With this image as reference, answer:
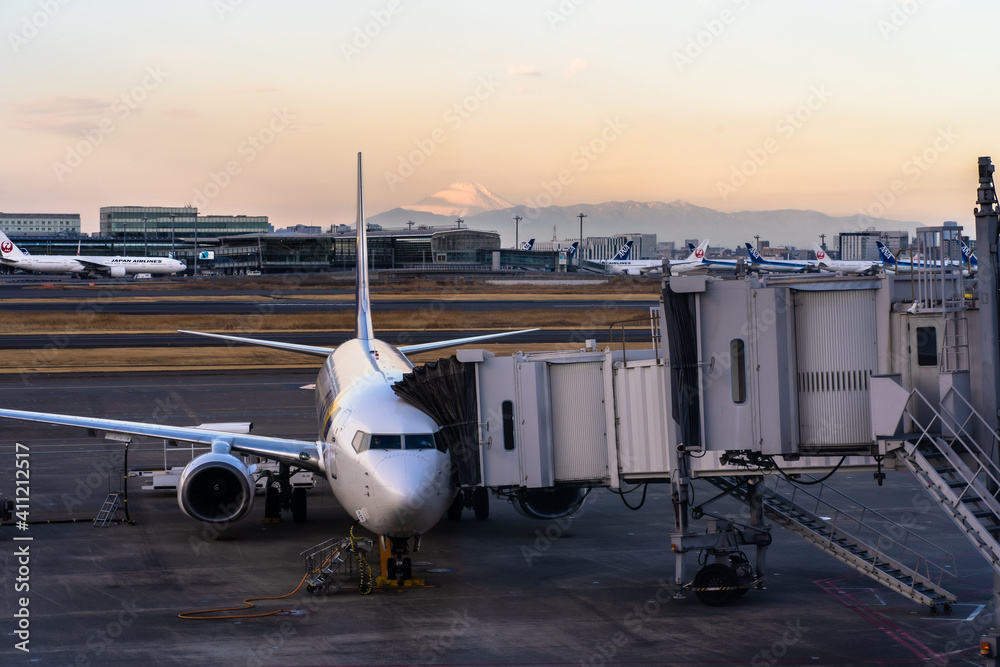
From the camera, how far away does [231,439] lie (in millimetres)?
28109

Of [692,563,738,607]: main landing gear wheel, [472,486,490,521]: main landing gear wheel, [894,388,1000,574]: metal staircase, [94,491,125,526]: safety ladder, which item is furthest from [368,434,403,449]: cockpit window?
[94,491,125,526]: safety ladder

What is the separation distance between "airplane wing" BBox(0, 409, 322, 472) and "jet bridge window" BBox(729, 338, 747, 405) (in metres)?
11.4

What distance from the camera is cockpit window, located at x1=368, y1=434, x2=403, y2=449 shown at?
72.5 feet

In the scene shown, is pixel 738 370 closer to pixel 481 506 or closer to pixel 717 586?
pixel 717 586

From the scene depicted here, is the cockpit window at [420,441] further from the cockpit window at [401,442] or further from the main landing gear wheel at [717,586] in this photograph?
the main landing gear wheel at [717,586]

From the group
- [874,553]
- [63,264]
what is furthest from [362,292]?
[63,264]

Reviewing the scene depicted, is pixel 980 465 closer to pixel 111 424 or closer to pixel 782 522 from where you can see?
pixel 782 522

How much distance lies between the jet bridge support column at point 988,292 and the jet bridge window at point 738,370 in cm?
417

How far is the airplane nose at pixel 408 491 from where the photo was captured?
835 inches

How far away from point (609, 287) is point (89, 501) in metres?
111

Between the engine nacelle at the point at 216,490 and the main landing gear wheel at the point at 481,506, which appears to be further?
the main landing gear wheel at the point at 481,506

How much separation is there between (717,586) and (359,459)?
7.99 meters

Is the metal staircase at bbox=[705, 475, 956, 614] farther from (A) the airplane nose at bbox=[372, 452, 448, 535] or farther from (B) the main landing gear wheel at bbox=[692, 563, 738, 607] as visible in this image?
(A) the airplane nose at bbox=[372, 452, 448, 535]

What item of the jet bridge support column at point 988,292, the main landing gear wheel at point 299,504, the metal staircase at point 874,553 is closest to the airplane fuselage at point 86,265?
the main landing gear wheel at point 299,504
